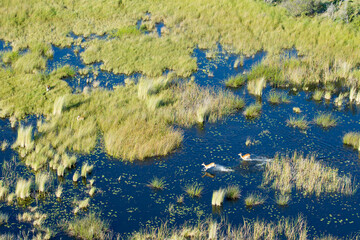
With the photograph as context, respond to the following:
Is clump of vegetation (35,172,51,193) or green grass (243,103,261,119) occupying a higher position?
green grass (243,103,261,119)

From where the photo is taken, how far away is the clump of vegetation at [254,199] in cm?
1316

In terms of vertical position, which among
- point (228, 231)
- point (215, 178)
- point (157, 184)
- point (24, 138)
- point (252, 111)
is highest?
point (24, 138)

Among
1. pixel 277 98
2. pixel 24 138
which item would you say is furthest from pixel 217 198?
pixel 277 98

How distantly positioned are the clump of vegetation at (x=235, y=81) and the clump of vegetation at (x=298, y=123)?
3.83m

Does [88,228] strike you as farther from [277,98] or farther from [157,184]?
[277,98]

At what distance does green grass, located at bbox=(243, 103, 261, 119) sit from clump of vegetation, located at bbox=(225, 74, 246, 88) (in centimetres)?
239

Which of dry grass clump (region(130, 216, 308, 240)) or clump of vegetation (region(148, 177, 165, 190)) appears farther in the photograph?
clump of vegetation (region(148, 177, 165, 190))

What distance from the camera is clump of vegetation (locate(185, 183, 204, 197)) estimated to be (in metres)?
13.5

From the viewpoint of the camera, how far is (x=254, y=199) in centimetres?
1330

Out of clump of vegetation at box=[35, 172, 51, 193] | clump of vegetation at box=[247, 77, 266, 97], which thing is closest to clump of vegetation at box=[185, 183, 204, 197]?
clump of vegetation at box=[35, 172, 51, 193]

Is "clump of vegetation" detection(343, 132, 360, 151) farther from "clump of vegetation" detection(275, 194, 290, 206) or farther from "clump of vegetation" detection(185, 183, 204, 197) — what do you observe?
"clump of vegetation" detection(185, 183, 204, 197)

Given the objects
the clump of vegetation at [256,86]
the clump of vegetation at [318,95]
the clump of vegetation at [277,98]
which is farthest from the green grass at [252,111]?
the clump of vegetation at [318,95]

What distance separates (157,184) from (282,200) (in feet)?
12.2

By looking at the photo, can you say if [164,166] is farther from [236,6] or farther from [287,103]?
[236,6]
